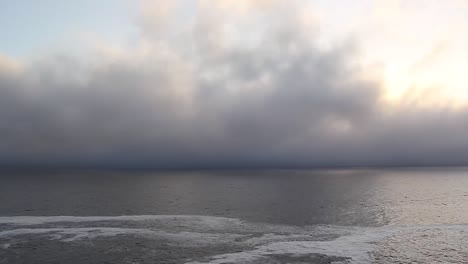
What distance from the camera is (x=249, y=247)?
1594 inches

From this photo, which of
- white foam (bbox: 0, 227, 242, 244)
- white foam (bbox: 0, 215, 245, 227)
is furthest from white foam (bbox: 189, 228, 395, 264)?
white foam (bbox: 0, 215, 245, 227)

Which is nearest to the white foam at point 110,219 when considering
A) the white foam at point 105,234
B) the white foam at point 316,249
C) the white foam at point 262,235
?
the white foam at point 262,235

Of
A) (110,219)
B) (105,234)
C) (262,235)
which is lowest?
(262,235)

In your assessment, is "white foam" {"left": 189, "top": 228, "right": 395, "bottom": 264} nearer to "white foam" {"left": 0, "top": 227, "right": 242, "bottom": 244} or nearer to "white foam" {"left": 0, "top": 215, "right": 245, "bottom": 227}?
"white foam" {"left": 0, "top": 227, "right": 242, "bottom": 244}

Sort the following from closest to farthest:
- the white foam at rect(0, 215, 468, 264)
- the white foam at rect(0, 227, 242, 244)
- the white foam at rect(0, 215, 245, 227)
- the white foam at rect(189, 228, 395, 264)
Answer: the white foam at rect(189, 228, 395, 264)
the white foam at rect(0, 215, 468, 264)
the white foam at rect(0, 227, 242, 244)
the white foam at rect(0, 215, 245, 227)

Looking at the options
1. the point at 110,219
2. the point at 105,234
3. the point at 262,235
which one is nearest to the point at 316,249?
the point at 262,235

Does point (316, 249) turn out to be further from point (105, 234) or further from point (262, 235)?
point (105, 234)

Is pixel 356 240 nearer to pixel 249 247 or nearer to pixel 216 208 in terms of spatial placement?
pixel 249 247

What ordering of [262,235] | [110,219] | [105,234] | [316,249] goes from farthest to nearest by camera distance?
[110,219], [262,235], [105,234], [316,249]

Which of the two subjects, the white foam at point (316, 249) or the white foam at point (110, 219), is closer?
the white foam at point (316, 249)

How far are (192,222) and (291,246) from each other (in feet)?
75.1

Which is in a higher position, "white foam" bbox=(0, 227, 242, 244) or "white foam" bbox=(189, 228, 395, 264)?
"white foam" bbox=(0, 227, 242, 244)

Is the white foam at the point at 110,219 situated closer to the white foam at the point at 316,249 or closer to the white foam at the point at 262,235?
the white foam at the point at 262,235

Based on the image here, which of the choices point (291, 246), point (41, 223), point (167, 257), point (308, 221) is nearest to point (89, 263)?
point (167, 257)
